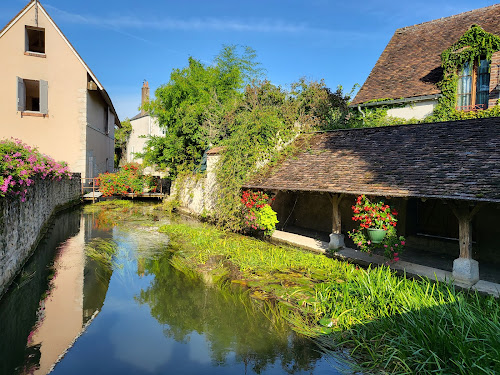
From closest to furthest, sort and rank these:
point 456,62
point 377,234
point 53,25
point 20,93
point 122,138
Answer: point 377,234 → point 456,62 → point 20,93 → point 53,25 → point 122,138

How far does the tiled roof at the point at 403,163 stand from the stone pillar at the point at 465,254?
443 mm

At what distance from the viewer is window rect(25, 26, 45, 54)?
60.0 ft

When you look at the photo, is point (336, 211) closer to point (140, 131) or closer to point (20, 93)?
point (20, 93)

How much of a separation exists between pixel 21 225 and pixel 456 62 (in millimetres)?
15176

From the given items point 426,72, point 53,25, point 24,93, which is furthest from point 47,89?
point 426,72

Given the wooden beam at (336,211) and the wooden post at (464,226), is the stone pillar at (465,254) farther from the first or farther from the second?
the wooden beam at (336,211)

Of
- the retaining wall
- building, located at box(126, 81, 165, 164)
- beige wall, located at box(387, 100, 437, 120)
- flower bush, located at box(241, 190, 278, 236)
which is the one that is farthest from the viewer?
building, located at box(126, 81, 165, 164)

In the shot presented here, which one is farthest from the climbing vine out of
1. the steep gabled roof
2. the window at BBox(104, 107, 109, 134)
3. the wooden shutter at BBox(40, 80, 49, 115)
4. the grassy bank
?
the window at BBox(104, 107, 109, 134)

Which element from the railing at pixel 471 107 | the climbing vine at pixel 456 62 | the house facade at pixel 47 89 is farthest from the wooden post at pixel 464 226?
the house facade at pixel 47 89

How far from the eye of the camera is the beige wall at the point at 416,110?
14.1m

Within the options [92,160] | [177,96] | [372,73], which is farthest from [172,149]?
[372,73]

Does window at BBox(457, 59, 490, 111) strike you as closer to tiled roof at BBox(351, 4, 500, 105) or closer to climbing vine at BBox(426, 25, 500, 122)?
climbing vine at BBox(426, 25, 500, 122)

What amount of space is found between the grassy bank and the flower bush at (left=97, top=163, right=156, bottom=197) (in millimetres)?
13406

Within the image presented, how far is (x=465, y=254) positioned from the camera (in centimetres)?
662
